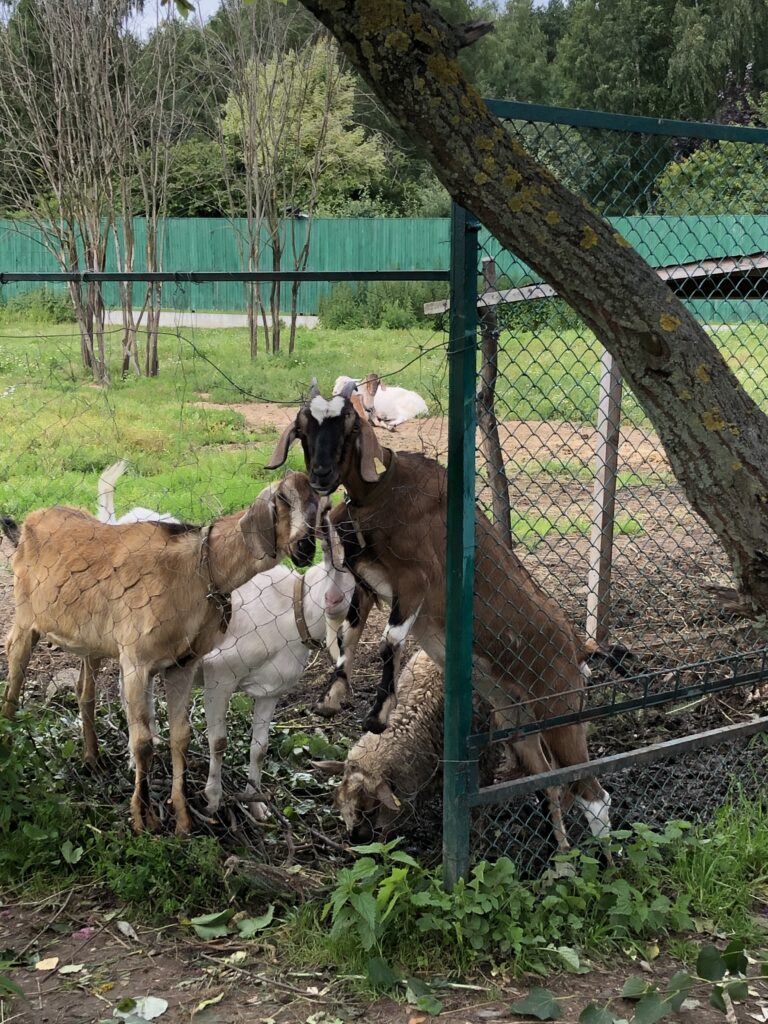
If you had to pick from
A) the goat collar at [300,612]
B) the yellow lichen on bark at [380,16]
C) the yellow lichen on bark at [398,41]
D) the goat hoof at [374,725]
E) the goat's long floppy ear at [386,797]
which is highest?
the yellow lichen on bark at [380,16]

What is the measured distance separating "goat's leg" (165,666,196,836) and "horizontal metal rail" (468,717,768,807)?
3.62 feet

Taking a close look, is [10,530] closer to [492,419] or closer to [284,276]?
[284,276]

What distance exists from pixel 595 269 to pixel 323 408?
4.57 feet

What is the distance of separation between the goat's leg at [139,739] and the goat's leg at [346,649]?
639 millimetres

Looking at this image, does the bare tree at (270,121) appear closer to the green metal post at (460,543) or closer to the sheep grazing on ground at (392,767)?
the sheep grazing on ground at (392,767)

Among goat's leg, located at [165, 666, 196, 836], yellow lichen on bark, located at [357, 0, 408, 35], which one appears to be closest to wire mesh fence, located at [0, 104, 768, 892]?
goat's leg, located at [165, 666, 196, 836]

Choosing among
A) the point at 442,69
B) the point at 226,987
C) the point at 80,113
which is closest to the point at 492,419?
the point at 226,987

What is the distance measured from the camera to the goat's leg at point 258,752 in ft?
13.7

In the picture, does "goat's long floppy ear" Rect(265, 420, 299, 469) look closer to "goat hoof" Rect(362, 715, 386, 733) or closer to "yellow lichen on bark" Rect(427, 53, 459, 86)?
"goat hoof" Rect(362, 715, 386, 733)

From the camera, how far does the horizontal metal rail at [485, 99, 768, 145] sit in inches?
120

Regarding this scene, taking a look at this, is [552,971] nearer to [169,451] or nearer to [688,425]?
[688,425]

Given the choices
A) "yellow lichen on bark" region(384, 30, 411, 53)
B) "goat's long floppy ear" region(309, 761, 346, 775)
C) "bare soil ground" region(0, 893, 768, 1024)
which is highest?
"yellow lichen on bark" region(384, 30, 411, 53)

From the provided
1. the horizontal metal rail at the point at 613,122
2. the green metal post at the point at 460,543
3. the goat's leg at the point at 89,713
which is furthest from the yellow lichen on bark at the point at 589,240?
the goat's leg at the point at 89,713

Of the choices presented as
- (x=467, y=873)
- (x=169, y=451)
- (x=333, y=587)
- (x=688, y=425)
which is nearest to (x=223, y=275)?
(x=333, y=587)
